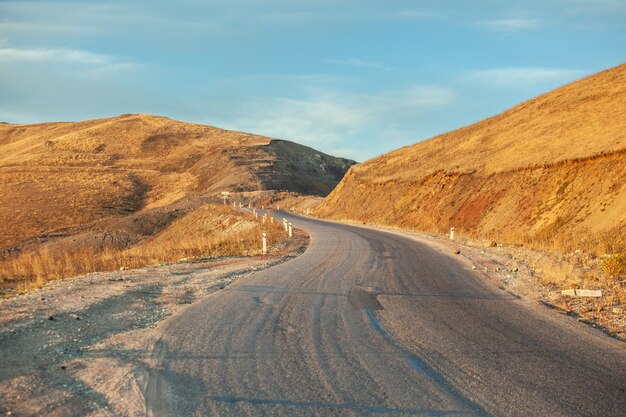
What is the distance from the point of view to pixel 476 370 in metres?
5.72

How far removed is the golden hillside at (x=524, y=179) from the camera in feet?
74.0

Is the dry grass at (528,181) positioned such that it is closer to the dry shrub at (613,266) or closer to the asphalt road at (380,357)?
the dry shrub at (613,266)

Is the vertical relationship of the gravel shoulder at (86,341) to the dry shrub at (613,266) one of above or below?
below

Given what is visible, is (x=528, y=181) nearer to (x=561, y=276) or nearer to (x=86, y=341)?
(x=561, y=276)

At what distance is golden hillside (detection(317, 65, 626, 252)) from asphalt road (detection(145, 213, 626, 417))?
1089 cm

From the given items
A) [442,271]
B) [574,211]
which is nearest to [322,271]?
[442,271]

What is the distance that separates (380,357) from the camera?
6.17 metres

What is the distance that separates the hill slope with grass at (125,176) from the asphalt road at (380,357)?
1529 cm

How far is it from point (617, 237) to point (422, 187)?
24.6 metres

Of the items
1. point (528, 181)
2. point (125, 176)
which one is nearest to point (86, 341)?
point (528, 181)

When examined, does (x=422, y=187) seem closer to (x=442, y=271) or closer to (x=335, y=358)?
(x=442, y=271)

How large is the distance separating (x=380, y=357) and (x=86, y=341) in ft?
13.2

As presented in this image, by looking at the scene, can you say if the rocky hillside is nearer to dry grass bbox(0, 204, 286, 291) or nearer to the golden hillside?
dry grass bbox(0, 204, 286, 291)

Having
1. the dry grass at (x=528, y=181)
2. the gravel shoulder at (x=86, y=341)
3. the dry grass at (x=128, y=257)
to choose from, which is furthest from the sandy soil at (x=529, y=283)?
the dry grass at (x=128, y=257)
